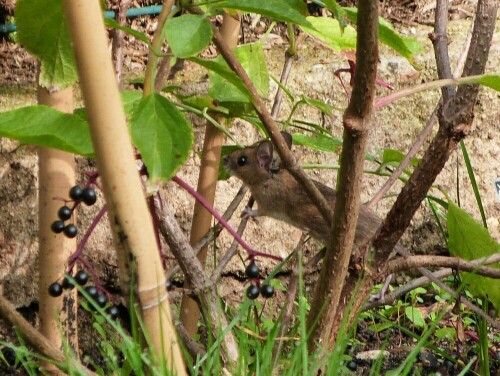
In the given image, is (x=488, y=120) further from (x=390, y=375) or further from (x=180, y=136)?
(x=180, y=136)

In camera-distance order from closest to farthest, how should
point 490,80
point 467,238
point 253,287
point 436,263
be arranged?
point 490,80
point 253,287
point 436,263
point 467,238

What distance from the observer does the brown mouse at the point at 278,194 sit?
3195mm

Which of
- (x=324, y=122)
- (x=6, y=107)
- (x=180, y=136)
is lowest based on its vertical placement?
(x=180, y=136)

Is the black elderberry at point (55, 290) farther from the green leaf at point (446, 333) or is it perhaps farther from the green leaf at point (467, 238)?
the green leaf at point (446, 333)

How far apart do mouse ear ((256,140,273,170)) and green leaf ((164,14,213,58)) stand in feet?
6.02

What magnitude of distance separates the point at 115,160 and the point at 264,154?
226cm

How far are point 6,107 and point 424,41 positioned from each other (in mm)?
1827

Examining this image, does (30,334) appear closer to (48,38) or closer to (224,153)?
(48,38)

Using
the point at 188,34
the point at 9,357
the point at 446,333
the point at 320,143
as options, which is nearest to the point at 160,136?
the point at 188,34

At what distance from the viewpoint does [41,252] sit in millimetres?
2225

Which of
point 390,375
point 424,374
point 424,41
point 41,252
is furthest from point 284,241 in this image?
point 390,375

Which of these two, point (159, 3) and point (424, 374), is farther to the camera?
point (159, 3)

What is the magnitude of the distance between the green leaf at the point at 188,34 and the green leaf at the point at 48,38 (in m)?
0.26

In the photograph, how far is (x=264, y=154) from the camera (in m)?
3.54
